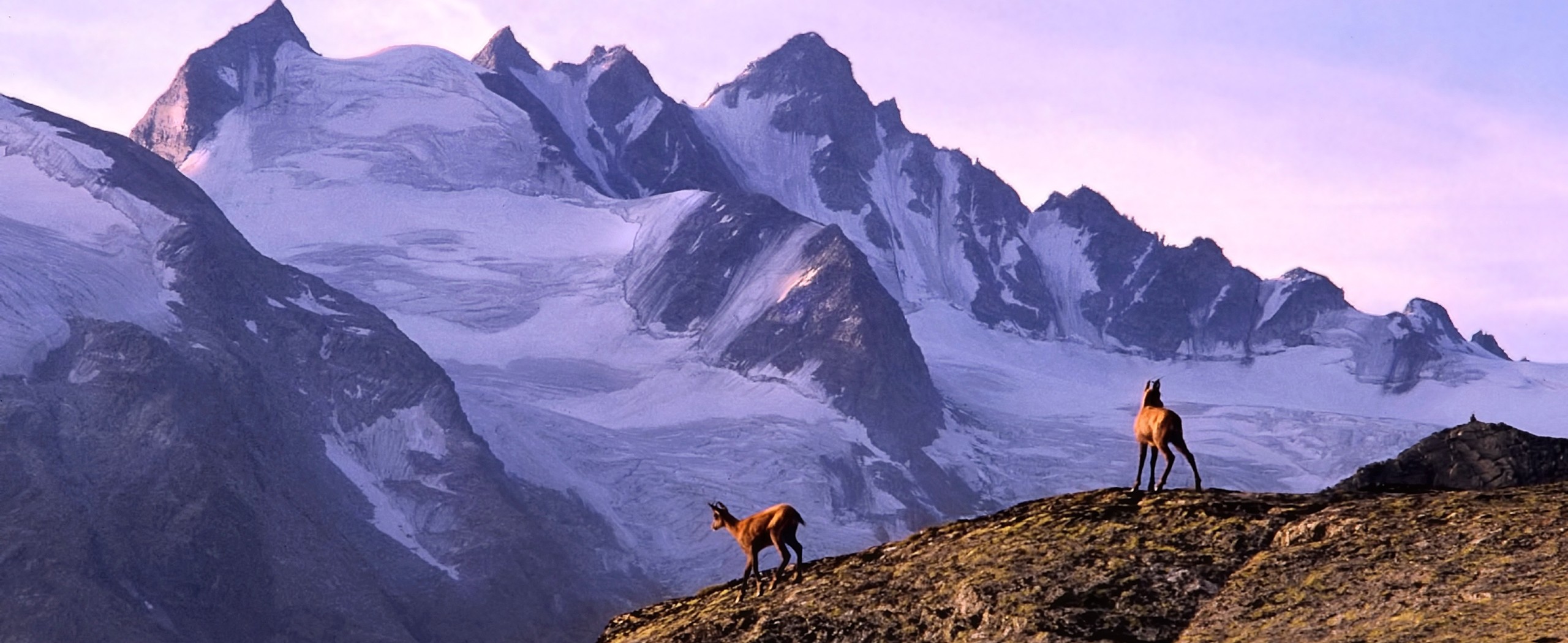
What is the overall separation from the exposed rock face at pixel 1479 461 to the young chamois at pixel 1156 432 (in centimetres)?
4710

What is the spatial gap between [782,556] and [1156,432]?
6.17m

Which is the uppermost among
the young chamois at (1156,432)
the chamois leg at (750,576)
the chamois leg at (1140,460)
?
the young chamois at (1156,432)

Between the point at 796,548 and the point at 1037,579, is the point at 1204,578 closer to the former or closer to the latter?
the point at 1037,579

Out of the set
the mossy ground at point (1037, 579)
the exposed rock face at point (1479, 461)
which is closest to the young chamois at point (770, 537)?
the mossy ground at point (1037, 579)

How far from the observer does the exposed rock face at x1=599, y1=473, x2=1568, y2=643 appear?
23125 millimetres

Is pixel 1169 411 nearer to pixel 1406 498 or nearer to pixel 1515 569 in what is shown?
pixel 1406 498

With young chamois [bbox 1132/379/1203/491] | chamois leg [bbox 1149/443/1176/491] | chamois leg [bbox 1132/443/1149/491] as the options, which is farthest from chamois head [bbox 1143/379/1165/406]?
chamois leg [bbox 1149/443/1176/491]

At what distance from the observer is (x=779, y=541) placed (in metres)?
29.9

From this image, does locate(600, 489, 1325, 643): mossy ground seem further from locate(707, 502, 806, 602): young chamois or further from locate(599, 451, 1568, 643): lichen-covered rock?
locate(707, 502, 806, 602): young chamois

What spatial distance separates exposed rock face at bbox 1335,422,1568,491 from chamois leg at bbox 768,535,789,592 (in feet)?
158

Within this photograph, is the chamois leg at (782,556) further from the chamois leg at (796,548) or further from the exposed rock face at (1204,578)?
the exposed rock face at (1204,578)

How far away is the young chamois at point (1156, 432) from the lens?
28.0 meters

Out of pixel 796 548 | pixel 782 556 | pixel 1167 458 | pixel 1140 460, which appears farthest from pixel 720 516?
pixel 1167 458

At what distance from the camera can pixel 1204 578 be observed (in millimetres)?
25359
